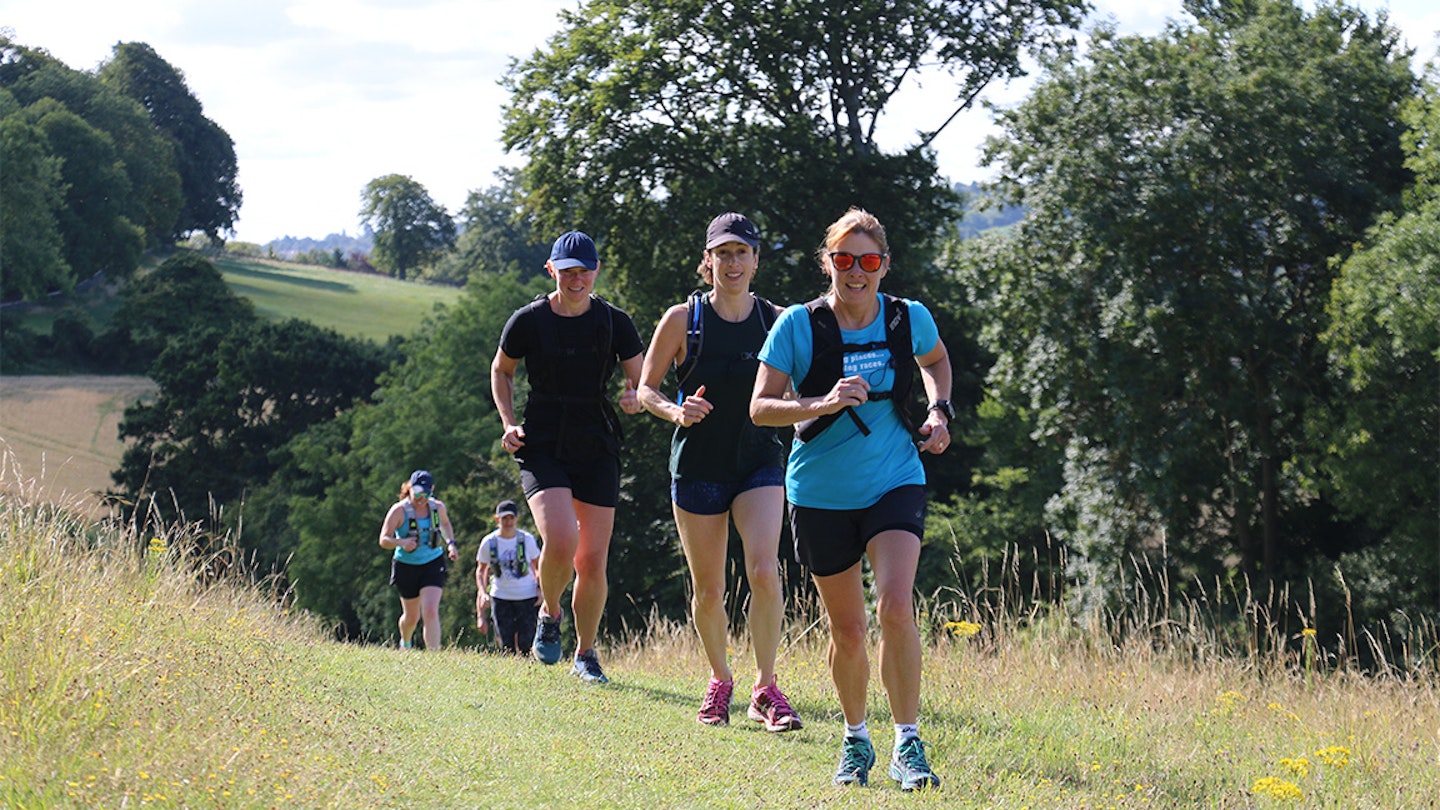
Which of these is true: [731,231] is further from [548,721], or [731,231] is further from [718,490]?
[548,721]

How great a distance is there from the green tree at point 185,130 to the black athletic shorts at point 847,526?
8000 centimetres

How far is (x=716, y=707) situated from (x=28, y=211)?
59806mm

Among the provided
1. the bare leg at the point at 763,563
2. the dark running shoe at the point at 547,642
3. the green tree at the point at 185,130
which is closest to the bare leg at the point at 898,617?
the bare leg at the point at 763,563

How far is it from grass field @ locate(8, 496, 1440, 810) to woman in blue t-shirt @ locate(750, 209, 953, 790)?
1.93ft

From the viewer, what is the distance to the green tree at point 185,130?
81.5 meters

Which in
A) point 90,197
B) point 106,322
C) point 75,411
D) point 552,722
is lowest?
point 75,411

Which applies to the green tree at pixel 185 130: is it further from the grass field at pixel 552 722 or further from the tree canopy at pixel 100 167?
the grass field at pixel 552 722

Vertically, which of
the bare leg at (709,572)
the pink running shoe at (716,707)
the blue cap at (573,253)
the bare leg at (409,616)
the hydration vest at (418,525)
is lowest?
the bare leg at (409,616)

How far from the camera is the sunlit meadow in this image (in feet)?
15.2

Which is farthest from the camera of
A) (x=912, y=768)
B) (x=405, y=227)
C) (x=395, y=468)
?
(x=405, y=227)

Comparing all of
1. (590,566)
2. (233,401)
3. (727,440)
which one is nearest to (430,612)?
(590,566)

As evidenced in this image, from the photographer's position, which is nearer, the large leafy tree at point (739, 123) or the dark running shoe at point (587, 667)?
the dark running shoe at point (587, 667)

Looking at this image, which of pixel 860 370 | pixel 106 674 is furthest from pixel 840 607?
pixel 106 674

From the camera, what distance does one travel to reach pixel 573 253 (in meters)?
7.30
